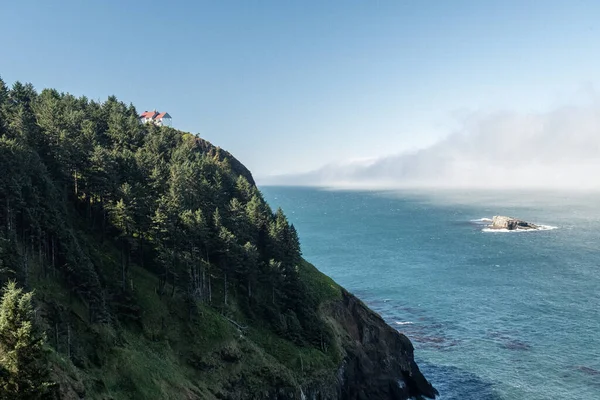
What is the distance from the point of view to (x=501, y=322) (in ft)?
351

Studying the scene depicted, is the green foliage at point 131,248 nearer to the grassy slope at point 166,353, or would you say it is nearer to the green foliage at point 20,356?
the grassy slope at point 166,353

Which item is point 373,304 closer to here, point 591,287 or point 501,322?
Answer: point 501,322

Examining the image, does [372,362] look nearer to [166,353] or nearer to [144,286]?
[166,353]

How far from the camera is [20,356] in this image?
28000mm

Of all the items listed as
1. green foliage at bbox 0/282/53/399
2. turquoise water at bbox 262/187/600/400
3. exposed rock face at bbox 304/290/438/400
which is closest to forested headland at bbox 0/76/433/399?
green foliage at bbox 0/282/53/399

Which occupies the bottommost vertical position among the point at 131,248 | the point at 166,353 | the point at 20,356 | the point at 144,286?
the point at 166,353

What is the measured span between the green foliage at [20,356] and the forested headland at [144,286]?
0.26ft

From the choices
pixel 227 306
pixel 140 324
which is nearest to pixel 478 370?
pixel 227 306

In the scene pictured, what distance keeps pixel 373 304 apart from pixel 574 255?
99107 millimetres

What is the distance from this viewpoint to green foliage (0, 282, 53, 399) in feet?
Answer: 90.4

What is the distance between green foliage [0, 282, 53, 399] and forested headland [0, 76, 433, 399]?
78 mm

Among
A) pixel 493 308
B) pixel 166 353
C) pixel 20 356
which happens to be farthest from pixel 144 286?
pixel 493 308

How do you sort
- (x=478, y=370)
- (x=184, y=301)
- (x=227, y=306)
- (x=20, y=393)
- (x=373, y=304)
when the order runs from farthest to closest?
(x=373, y=304) → (x=478, y=370) → (x=227, y=306) → (x=184, y=301) → (x=20, y=393)

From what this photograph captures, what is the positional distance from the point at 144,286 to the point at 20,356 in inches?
1439
